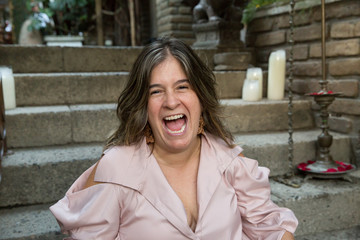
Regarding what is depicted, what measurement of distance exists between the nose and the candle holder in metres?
1.09

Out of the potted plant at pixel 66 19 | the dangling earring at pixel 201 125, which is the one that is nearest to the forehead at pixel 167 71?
the dangling earring at pixel 201 125

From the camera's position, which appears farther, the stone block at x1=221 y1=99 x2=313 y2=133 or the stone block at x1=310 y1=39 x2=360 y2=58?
the stone block at x1=221 y1=99 x2=313 y2=133

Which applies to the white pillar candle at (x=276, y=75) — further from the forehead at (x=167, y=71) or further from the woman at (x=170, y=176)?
the forehead at (x=167, y=71)

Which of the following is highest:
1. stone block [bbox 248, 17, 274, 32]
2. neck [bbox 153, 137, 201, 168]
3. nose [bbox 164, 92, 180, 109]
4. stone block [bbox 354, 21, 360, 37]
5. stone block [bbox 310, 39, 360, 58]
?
stone block [bbox 248, 17, 274, 32]

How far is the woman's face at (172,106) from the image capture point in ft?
4.10

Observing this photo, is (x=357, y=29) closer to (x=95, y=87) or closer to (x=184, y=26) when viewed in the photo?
(x=95, y=87)

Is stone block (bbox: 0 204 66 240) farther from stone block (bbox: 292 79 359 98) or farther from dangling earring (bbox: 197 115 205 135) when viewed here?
stone block (bbox: 292 79 359 98)

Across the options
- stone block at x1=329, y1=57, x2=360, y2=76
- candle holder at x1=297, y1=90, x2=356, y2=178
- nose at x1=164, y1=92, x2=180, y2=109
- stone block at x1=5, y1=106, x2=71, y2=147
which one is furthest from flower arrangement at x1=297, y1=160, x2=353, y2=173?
stone block at x1=5, y1=106, x2=71, y2=147

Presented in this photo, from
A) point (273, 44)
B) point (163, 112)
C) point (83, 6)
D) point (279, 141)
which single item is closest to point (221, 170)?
point (163, 112)

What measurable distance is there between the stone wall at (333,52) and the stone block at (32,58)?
1.87m

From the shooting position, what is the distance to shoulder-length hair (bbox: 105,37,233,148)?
1.26m

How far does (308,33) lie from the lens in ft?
8.70

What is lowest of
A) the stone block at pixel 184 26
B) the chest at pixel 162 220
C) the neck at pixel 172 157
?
the chest at pixel 162 220

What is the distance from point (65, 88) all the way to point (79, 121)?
414 millimetres
